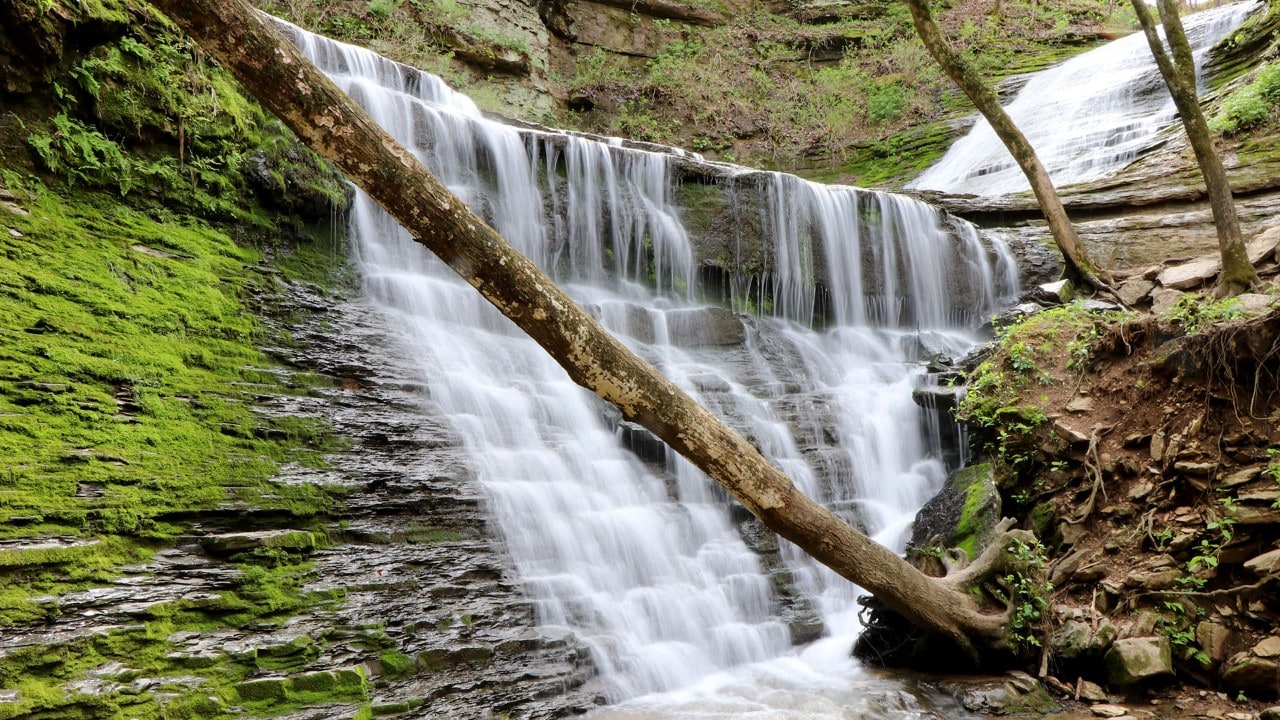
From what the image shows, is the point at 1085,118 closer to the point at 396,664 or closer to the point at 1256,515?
the point at 1256,515

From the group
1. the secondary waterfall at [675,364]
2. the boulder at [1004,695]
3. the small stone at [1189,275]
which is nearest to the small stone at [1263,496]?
the boulder at [1004,695]

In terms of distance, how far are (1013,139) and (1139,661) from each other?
6.58 metres

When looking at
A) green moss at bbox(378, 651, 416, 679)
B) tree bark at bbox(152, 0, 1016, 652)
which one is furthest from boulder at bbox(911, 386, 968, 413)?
green moss at bbox(378, 651, 416, 679)

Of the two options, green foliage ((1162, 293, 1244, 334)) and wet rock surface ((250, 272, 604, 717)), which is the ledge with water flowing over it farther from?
wet rock surface ((250, 272, 604, 717))

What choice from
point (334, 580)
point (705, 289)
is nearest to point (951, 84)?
point (705, 289)

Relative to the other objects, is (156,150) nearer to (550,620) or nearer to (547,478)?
(547,478)

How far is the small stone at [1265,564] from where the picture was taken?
4285 mm

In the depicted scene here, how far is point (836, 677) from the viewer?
16.8ft

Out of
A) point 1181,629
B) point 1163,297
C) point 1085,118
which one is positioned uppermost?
point 1085,118

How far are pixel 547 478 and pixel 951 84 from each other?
18508mm

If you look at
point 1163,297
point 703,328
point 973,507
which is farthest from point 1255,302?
point 703,328

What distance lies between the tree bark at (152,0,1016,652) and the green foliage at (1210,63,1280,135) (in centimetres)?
1113

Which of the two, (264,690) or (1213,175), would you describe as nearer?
(264,690)

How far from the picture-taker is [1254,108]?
432 inches
